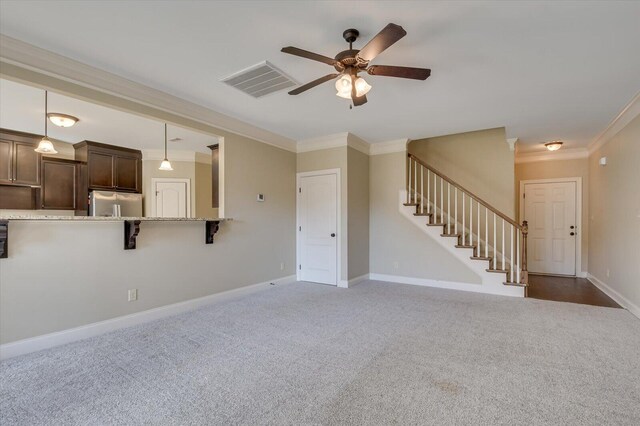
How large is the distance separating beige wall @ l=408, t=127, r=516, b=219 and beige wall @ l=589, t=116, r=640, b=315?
1264 millimetres

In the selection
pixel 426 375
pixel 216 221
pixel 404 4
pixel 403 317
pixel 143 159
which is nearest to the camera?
pixel 404 4

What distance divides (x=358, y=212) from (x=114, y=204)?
15.2ft

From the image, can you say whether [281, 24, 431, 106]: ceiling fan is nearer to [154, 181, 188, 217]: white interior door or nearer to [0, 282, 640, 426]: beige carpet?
[0, 282, 640, 426]: beige carpet

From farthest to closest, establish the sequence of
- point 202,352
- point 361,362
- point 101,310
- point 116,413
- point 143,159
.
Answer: point 143,159 → point 101,310 → point 202,352 → point 361,362 → point 116,413

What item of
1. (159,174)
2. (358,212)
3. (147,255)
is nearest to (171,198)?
(159,174)

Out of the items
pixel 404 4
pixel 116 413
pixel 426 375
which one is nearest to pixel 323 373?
pixel 426 375

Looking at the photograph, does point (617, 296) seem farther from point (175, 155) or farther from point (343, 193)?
point (175, 155)

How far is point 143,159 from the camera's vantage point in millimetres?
6273

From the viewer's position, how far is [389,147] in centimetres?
555

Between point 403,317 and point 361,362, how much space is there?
128 centimetres

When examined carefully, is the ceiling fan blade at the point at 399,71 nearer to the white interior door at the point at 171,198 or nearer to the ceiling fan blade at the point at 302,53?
the ceiling fan blade at the point at 302,53

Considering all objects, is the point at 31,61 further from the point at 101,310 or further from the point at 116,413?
the point at 116,413

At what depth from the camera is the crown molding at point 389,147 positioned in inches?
212

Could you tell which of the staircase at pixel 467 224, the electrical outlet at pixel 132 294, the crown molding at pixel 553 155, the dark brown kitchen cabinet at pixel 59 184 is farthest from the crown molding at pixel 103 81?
the crown molding at pixel 553 155
